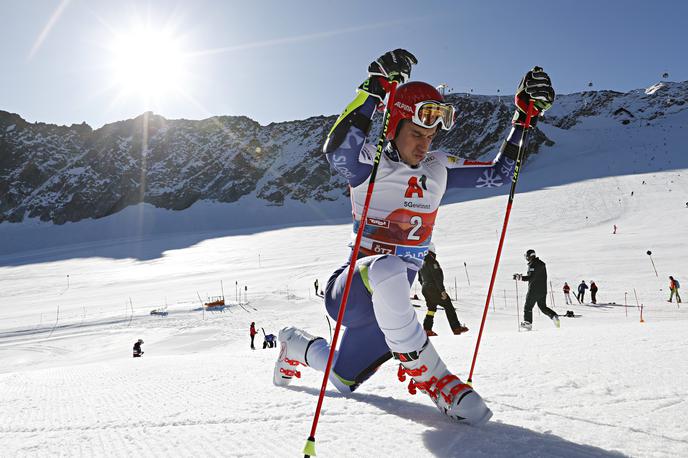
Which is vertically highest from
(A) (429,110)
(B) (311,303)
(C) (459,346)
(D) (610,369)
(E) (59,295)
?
(A) (429,110)

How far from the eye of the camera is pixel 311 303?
21703mm

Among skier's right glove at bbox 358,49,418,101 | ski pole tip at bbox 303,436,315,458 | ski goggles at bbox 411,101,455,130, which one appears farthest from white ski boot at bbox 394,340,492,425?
skier's right glove at bbox 358,49,418,101

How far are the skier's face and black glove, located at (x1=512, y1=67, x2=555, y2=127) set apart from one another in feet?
2.90

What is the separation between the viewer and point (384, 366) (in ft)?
11.3

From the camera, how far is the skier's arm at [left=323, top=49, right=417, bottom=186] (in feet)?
7.86

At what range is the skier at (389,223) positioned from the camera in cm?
211

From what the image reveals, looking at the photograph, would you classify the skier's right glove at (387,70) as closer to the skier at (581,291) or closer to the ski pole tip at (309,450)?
the ski pole tip at (309,450)

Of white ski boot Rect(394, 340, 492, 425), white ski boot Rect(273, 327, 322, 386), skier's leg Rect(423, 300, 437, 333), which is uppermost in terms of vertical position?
white ski boot Rect(394, 340, 492, 425)

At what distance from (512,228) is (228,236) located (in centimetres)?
4623

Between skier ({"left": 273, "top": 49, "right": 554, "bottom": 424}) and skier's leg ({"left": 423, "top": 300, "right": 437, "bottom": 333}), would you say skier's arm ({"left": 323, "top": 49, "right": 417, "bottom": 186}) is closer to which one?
skier ({"left": 273, "top": 49, "right": 554, "bottom": 424})

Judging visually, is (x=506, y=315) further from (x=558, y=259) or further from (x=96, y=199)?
(x=96, y=199)

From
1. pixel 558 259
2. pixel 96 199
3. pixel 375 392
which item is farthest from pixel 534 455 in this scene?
pixel 96 199

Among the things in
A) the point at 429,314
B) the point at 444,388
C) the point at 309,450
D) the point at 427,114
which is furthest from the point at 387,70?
the point at 429,314

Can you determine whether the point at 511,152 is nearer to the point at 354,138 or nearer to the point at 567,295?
the point at 354,138
